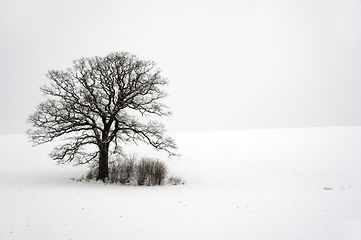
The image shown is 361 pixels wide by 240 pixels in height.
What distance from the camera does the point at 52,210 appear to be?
411 inches

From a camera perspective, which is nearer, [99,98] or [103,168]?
[99,98]

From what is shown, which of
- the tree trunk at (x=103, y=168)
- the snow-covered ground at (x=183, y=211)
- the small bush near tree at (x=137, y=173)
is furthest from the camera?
the small bush near tree at (x=137, y=173)

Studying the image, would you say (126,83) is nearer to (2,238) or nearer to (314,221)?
(2,238)

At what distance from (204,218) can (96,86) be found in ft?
48.4

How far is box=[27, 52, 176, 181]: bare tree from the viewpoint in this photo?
65.0ft

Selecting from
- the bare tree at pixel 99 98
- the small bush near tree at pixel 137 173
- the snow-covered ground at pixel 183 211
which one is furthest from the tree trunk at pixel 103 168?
the snow-covered ground at pixel 183 211

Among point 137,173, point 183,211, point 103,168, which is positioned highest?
point 103,168

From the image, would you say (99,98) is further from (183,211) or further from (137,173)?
(183,211)

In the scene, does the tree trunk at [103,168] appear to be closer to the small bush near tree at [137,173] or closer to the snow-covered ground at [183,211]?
the small bush near tree at [137,173]

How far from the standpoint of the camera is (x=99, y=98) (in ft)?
66.5

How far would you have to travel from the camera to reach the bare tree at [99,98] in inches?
779

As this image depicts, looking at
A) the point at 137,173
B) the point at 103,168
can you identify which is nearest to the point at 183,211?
the point at 137,173

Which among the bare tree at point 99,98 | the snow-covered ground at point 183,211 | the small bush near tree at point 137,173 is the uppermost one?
the bare tree at point 99,98

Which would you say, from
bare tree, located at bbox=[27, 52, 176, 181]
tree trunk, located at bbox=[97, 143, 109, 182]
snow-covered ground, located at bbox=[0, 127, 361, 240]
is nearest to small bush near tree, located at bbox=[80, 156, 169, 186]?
tree trunk, located at bbox=[97, 143, 109, 182]
